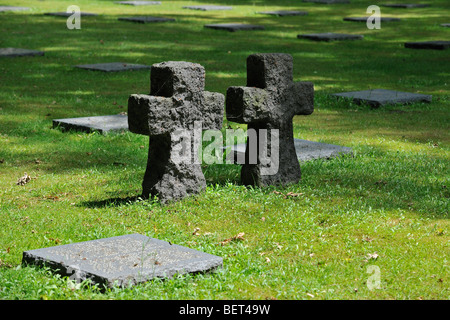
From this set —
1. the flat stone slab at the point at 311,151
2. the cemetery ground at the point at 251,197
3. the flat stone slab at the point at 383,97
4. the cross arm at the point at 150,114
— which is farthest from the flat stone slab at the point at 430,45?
the cross arm at the point at 150,114

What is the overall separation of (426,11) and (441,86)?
14.3 meters

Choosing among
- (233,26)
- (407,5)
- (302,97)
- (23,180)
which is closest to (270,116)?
(302,97)

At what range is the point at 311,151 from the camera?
831 centimetres

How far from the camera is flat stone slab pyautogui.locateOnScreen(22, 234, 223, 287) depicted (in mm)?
4582

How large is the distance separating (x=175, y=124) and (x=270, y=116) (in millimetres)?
1083

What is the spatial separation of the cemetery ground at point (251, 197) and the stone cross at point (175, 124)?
0.21 metres

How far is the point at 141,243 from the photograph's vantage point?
5.16 metres

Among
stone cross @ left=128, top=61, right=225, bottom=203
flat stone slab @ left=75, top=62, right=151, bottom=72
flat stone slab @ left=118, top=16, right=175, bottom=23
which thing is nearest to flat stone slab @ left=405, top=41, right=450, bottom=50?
flat stone slab @ left=75, top=62, right=151, bottom=72

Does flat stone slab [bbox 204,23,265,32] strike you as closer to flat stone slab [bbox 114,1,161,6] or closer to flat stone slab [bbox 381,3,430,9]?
flat stone slab [bbox 114,1,161,6]

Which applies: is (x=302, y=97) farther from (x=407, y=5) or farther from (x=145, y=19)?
(x=407, y=5)

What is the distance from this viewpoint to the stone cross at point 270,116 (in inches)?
271

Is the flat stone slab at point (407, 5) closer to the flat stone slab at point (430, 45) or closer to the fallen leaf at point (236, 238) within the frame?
the flat stone slab at point (430, 45)

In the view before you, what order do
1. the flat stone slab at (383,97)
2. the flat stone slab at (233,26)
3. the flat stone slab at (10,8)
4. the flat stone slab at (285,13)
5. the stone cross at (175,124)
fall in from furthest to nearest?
the flat stone slab at (285,13) → the flat stone slab at (10,8) → the flat stone slab at (233,26) → the flat stone slab at (383,97) → the stone cross at (175,124)
